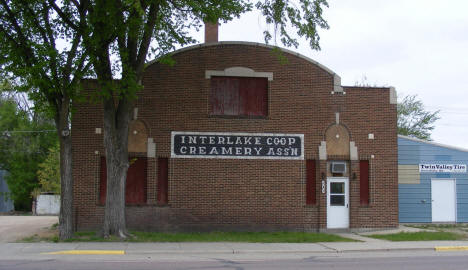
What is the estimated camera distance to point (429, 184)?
78.4ft

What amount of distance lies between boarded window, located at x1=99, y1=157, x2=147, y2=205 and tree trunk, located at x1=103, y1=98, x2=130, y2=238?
2.47 m

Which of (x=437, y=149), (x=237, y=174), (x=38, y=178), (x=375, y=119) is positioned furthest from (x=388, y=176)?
(x=38, y=178)

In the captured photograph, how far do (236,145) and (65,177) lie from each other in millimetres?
6522

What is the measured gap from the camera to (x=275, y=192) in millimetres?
20500

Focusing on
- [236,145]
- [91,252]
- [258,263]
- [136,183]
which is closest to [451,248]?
[258,263]

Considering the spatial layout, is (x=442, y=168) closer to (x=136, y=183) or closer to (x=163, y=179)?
(x=163, y=179)

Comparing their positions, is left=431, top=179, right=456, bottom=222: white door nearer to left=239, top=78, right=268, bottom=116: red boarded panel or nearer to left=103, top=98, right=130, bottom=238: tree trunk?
left=239, top=78, right=268, bottom=116: red boarded panel

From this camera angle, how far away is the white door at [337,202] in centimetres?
2078

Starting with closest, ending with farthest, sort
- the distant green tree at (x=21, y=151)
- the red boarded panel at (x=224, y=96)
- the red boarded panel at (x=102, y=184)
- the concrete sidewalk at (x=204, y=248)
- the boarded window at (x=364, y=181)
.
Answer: the concrete sidewalk at (x=204, y=248) < the red boarded panel at (x=102, y=184) < the red boarded panel at (x=224, y=96) < the boarded window at (x=364, y=181) < the distant green tree at (x=21, y=151)

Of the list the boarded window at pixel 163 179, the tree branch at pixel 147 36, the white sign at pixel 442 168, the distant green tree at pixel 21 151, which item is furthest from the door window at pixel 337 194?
the distant green tree at pixel 21 151

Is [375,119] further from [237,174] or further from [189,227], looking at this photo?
[189,227]

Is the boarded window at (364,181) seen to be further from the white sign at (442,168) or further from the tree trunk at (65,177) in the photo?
the tree trunk at (65,177)

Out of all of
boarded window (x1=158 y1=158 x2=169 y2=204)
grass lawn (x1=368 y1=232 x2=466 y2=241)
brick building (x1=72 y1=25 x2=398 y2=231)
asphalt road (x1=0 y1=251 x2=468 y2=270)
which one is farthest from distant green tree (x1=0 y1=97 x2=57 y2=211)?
grass lawn (x1=368 y1=232 x2=466 y2=241)

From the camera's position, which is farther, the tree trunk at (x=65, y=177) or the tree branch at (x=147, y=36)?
the tree trunk at (x=65, y=177)
